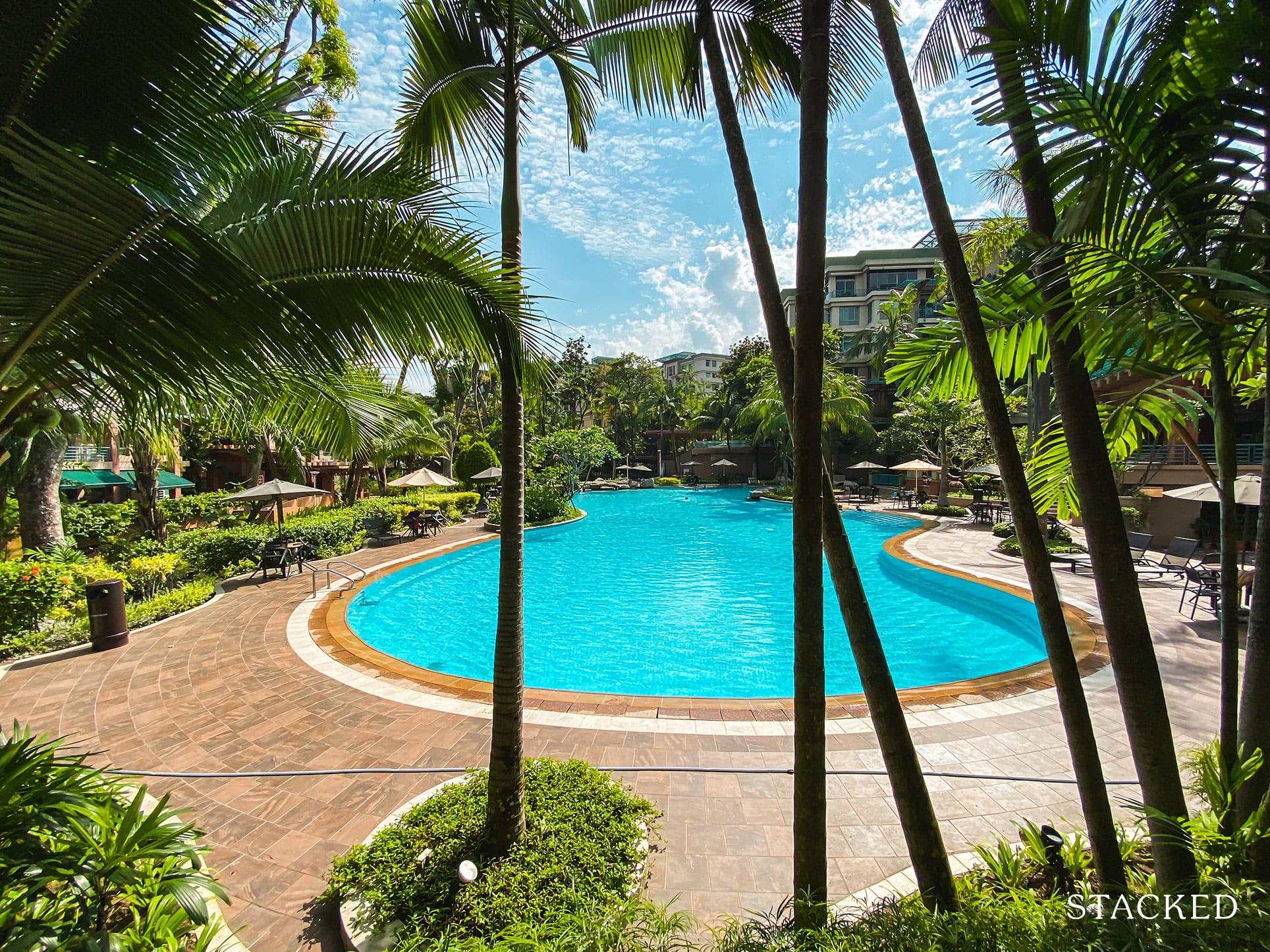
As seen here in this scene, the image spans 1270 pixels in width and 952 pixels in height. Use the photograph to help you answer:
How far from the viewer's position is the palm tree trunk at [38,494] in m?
9.69

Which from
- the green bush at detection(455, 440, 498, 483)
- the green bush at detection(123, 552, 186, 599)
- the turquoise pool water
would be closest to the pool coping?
the turquoise pool water

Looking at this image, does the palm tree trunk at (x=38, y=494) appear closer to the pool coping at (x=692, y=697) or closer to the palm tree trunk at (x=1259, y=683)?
the pool coping at (x=692, y=697)

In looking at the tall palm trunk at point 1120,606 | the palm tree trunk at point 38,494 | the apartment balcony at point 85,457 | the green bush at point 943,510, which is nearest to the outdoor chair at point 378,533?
the palm tree trunk at point 38,494

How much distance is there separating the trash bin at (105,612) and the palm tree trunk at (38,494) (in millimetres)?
3867

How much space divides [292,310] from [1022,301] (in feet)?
11.4

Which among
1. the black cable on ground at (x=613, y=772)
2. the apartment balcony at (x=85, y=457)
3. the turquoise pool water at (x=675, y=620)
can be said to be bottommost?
Result: the turquoise pool water at (x=675, y=620)

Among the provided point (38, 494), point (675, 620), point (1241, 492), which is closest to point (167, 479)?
point (38, 494)

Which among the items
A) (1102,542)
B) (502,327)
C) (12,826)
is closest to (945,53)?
(1102,542)

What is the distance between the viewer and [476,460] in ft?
92.0

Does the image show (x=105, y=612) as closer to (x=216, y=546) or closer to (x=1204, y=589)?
(x=216, y=546)

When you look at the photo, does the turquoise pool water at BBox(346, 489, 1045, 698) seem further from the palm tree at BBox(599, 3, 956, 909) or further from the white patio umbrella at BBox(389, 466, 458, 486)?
the palm tree at BBox(599, 3, 956, 909)

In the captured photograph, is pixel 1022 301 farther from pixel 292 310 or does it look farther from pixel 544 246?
pixel 292 310

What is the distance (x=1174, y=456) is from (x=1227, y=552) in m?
20.5

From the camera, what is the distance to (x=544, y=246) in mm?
3863
